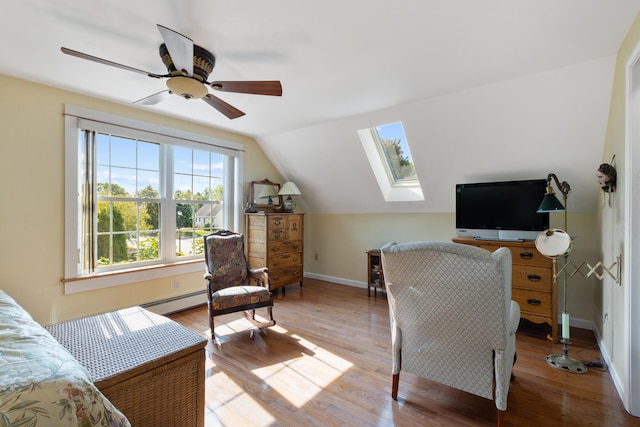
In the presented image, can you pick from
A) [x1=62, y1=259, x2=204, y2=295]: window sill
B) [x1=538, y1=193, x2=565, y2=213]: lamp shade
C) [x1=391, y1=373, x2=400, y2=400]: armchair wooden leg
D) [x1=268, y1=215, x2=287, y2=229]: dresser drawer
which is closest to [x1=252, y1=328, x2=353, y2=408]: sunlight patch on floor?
[x1=391, y1=373, x2=400, y2=400]: armchair wooden leg

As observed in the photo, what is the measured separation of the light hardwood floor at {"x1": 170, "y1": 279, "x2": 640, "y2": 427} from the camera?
169cm

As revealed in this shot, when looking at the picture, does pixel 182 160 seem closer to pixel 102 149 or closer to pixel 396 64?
pixel 102 149

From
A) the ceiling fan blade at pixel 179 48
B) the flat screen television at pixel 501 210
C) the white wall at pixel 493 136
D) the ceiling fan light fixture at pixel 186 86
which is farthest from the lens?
the flat screen television at pixel 501 210

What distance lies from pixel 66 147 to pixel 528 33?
3813 mm

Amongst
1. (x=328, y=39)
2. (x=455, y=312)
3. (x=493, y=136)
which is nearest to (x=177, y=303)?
(x=455, y=312)

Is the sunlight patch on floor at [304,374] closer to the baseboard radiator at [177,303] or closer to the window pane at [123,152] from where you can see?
the baseboard radiator at [177,303]

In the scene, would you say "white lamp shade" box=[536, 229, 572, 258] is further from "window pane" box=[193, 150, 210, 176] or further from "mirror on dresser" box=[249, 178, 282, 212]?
"window pane" box=[193, 150, 210, 176]

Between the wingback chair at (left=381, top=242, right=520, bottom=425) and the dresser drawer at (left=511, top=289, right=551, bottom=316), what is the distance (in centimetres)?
128

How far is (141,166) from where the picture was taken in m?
3.29

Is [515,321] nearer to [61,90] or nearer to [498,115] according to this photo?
[498,115]

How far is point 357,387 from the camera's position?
197 cm

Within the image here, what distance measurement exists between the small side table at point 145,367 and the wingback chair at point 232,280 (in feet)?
3.24

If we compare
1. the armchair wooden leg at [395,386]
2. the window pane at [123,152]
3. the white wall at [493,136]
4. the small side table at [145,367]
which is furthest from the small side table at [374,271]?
the window pane at [123,152]

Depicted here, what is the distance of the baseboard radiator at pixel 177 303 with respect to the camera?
3.27 meters
